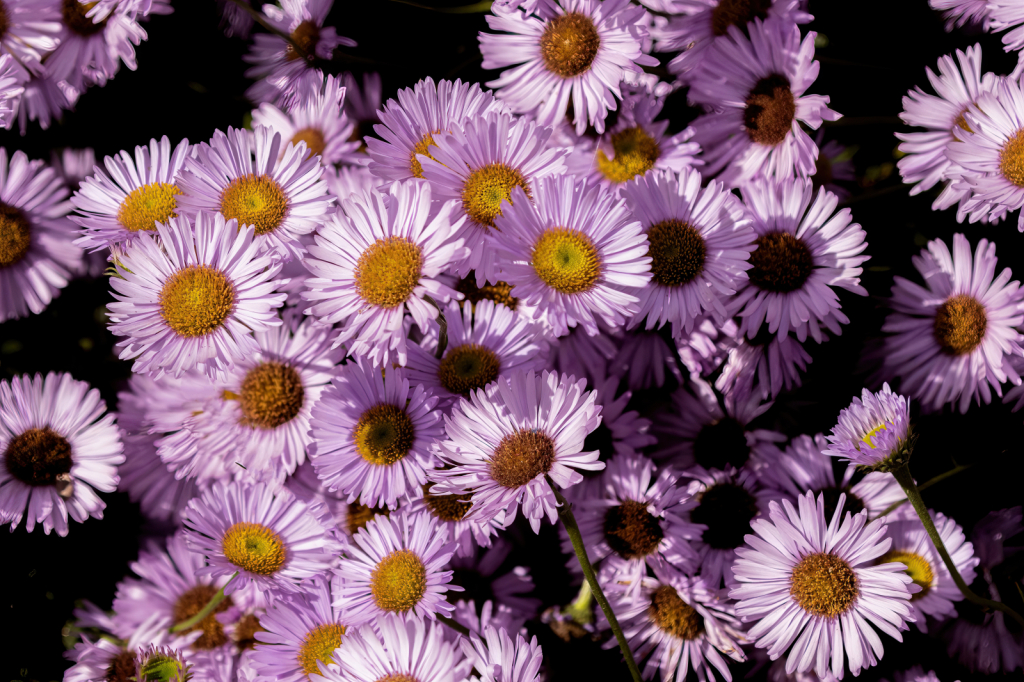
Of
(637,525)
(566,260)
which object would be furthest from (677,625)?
(566,260)

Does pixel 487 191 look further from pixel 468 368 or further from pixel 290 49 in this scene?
pixel 290 49

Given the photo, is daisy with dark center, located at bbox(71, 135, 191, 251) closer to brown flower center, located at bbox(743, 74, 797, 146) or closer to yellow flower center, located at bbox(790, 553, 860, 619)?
brown flower center, located at bbox(743, 74, 797, 146)

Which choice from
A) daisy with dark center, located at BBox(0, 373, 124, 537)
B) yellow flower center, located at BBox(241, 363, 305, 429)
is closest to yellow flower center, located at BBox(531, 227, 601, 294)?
yellow flower center, located at BBox(241, 363, 305, 429)

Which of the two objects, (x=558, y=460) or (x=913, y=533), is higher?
(x=558, y=460)

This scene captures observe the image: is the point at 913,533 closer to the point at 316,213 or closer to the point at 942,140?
the point at 942,140

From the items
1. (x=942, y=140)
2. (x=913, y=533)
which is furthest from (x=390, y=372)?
(x=942, y=140)

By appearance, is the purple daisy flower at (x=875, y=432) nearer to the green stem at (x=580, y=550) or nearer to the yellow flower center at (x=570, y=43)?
the green stem at (x=580, y=550)
